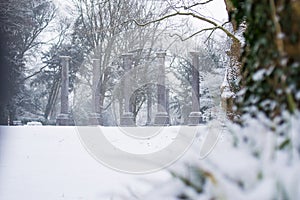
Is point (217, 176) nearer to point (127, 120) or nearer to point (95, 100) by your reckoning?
point (127, 120)

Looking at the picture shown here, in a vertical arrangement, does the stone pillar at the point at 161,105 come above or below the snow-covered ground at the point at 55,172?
above

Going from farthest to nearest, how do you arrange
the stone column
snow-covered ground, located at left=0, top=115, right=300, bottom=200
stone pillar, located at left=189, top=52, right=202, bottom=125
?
the stone column < stone pillar, located at left=189, top=52, right=202, bottom=125 < snow-covered ground, located at left=0, top=115, right=300, bottom=200

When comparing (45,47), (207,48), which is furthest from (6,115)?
(207,48)

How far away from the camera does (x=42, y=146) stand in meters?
7.64

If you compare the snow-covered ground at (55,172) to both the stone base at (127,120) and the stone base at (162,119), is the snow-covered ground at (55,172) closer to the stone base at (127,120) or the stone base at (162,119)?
the stone base at (127,120)

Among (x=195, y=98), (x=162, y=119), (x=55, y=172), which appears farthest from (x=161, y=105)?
(x=55, y=172)

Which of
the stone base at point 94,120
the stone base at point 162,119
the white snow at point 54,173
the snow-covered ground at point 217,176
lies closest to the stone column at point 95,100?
the stone base at point 94,120

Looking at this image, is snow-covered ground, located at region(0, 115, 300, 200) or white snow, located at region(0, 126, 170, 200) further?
white snow, located at region(0, 126, 170, 200)

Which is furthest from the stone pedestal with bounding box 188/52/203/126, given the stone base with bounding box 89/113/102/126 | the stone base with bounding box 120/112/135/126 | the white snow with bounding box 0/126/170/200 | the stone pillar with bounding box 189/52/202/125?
the white snow with bounding box 0/126/170/200

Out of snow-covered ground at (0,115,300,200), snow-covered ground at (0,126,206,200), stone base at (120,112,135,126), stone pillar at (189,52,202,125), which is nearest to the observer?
snow-covered ground at (0,115,300,200)

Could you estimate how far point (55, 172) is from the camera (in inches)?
212

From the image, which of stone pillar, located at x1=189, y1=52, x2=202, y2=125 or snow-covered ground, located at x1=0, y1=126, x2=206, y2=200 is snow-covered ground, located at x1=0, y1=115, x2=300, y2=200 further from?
stone pillar, located at x1=189, y1=52, x2=202, y2=125

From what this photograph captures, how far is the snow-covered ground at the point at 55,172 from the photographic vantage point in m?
4.15

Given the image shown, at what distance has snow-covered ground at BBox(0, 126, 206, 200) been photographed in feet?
13.6
